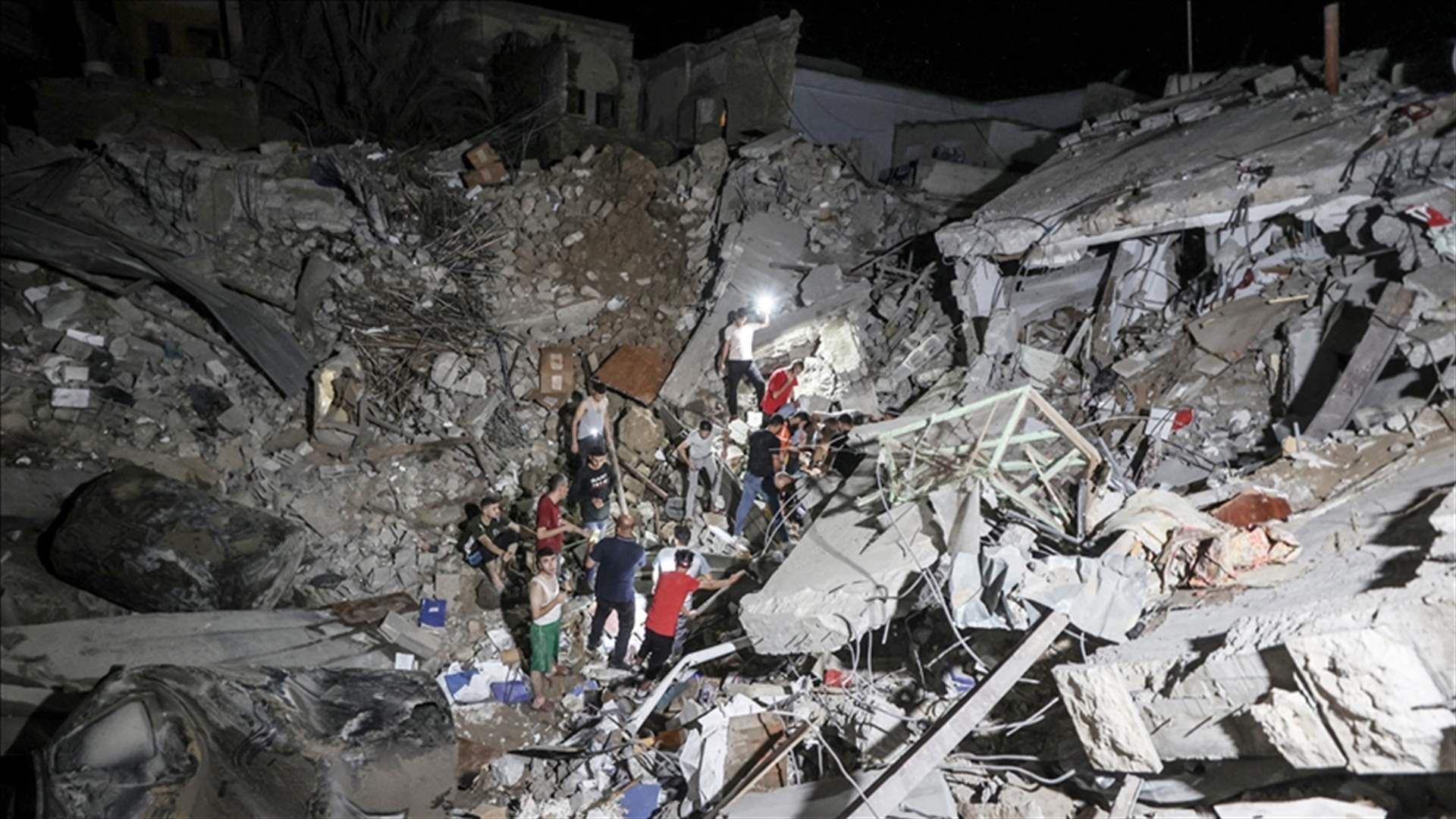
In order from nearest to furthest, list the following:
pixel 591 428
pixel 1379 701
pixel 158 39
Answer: pixel 1379 701, pixel 591 428, pixel 158 39

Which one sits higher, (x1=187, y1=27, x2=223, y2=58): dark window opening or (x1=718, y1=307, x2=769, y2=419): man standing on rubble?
(x1=187, y1=27, x2=223, y2=58): dark window opening

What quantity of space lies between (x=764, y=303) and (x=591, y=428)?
290 centimetres

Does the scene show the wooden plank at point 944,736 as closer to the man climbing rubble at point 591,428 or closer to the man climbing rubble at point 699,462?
the man climbing rubble at point 699,462

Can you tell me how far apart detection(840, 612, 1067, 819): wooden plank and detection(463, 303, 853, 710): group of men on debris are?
8.88ft

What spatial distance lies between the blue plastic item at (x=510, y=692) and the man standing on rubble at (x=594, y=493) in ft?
5.55

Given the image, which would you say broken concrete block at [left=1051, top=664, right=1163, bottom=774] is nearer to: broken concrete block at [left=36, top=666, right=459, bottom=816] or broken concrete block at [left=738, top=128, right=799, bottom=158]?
broken concrete block at [left=36, top=666, right=459, bottom=816]

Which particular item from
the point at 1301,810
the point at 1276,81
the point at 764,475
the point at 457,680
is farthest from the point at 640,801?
the point at 1276,81

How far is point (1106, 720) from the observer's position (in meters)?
3.14

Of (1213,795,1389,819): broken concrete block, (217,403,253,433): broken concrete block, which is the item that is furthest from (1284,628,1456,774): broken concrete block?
(217,403,253,433): broken concrete block

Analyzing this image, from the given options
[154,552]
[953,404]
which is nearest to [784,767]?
[953,404]

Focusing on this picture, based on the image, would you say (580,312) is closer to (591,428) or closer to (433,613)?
(591,428)

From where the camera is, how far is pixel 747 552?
736 centimetres

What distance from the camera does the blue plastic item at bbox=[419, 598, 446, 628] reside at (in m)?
6.86

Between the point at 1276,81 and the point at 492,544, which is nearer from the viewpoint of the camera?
the point at 492,544
